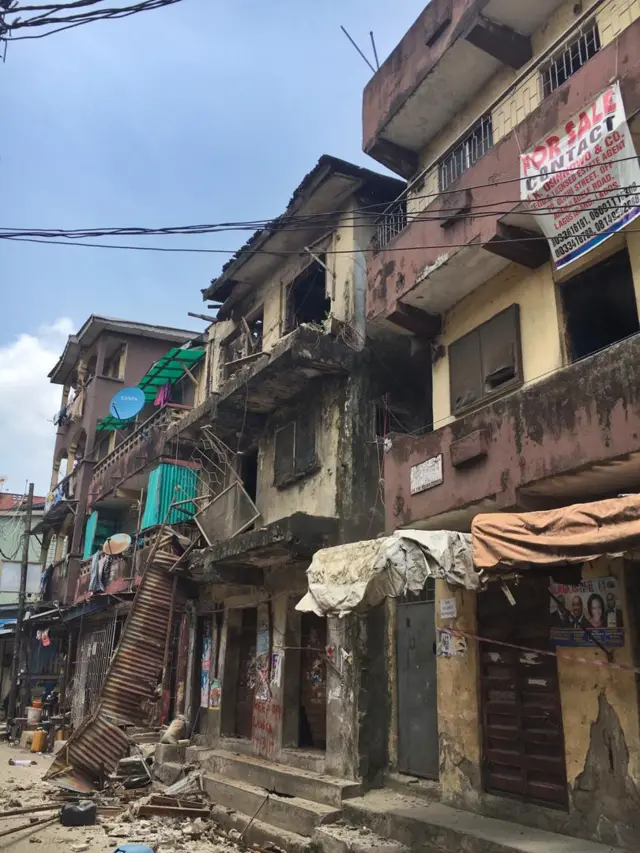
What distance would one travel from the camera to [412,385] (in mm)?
13719

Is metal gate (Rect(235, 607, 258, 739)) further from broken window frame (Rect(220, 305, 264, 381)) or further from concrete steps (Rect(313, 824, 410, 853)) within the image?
broken window frame (Rect(220, 305, 264, 381))

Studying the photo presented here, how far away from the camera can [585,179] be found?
7.57m

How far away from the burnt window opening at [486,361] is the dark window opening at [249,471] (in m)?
7.26

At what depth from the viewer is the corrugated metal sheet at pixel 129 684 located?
550 inches

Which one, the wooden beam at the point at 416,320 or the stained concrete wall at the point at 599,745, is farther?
the wooden beam at the point at 416,320

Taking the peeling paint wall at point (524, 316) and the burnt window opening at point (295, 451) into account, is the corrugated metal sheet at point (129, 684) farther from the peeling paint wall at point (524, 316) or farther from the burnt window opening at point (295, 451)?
the peeling paint wall at point (524, 316)

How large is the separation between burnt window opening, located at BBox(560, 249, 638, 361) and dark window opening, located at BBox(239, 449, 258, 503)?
9399 mm

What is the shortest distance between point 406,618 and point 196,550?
227 inches

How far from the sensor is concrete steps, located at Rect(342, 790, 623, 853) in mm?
7062

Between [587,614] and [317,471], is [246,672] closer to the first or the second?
[317,471]

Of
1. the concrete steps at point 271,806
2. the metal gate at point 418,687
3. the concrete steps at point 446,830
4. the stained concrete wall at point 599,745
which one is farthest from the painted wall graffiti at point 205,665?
the stained concrete wall at point 599,745

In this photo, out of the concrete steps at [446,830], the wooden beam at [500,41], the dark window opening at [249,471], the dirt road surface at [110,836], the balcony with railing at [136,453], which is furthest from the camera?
the balcony with railing at [136,453]

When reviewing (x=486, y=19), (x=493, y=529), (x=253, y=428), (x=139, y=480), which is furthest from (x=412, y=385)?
(x=139, y=480)

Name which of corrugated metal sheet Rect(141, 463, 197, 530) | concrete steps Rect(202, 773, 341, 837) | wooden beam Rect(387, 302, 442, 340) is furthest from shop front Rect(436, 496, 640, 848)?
corrugated metal sheet Rect(141, 463, 197, 530)
